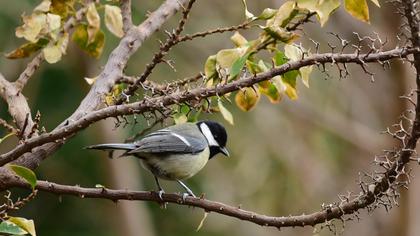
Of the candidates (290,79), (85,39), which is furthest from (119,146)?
(290,79)

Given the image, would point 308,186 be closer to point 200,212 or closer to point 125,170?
point 200,212

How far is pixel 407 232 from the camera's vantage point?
5.95 metres

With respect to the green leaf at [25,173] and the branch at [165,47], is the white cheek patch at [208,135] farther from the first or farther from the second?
the green leaf at [25,173]

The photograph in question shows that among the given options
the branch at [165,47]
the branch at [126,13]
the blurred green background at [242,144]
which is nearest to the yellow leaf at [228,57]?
the branch at [165,47]

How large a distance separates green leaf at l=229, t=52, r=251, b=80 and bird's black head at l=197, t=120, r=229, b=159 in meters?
1.45

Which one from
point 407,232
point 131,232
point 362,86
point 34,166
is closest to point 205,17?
point 362,86

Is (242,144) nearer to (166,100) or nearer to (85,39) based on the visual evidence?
(85,39)

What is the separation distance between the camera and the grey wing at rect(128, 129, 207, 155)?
3.36m

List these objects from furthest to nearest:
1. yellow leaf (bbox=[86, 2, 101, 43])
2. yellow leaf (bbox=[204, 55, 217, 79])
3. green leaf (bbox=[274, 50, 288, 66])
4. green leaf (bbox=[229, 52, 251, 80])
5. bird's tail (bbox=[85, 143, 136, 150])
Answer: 1. yellow leaf (bbox=[86, 2, 101, 43])
2. bird's tail (bbox=[85, 143, 136, 150])
3. yellow leaf (bbox=[204, 55, 217, 79])
4. green leaf (bbox=[274, 50, 288, 66])
5. green leaf (bbox=[229, 52, 251, 80])

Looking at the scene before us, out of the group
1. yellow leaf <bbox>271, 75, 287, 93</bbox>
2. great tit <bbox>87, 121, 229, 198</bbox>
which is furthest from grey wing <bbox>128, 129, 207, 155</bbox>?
yellow leaf <bbox>271, 75, 287, 93</bbox>

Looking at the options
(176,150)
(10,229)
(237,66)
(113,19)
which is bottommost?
(10,229)

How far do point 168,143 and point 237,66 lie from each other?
1325mm

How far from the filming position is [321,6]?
7.41 feet

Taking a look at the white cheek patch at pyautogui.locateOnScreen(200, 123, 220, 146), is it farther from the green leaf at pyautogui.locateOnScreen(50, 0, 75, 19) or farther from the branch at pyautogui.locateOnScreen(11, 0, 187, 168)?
the green leaf at pyautogui.locateOnScreen(50, 0, 75, 19)
